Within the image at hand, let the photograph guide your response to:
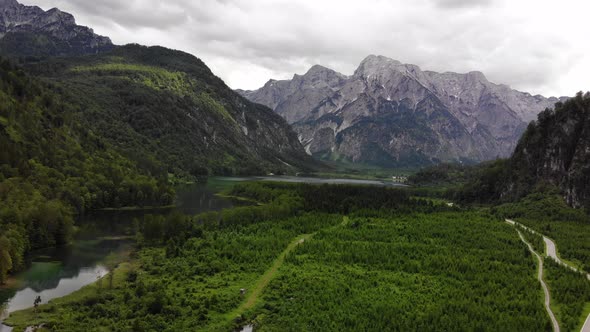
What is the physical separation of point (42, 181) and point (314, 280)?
100524 mm

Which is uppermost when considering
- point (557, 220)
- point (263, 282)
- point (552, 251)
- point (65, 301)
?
point (557, 220)

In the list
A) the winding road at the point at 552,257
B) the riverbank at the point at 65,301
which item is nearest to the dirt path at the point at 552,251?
the winding road at the point at 552,257

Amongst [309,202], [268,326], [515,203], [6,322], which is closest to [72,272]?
[6,322]

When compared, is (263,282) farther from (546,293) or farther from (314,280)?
(546,293)

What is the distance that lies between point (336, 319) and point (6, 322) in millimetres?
47752

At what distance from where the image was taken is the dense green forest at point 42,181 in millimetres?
107000

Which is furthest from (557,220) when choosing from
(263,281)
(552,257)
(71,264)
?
(71,264)

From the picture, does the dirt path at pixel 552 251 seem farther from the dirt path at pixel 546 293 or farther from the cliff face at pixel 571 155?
the cliff face at pixel 571 155

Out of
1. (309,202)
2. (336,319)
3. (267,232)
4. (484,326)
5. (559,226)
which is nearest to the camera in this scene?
(484,326)

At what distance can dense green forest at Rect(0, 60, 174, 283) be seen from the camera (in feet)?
351

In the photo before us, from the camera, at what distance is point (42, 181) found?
145m

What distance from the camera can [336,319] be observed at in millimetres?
71750

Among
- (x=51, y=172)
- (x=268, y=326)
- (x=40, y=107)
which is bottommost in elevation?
(x=268, y=326)

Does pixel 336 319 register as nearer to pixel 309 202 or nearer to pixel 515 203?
pixel 309 202
